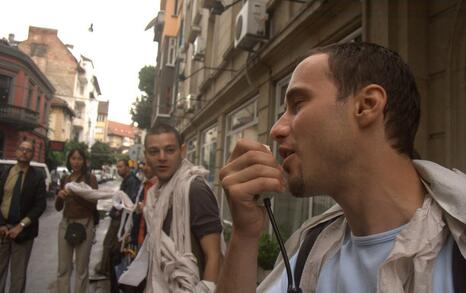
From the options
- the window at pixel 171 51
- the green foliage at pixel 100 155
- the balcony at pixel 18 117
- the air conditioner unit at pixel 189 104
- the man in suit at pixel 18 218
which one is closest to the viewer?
the man in suit at pixel 18 218

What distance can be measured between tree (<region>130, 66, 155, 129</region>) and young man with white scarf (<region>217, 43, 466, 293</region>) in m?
47.9

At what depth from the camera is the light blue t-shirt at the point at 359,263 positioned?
1.28m

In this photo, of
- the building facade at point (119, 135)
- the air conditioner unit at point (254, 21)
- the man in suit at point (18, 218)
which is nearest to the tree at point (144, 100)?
the air conditioner unit at point (254, 21)

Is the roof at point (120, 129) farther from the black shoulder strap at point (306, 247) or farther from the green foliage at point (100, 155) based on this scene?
the black shoulder strap at point (306, 247)

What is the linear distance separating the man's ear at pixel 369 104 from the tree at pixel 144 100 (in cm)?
4801

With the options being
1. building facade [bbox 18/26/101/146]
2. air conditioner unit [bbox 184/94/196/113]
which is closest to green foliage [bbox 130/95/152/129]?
building facade [bbox 18/26/101/146]

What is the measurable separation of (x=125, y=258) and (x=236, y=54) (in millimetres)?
6922

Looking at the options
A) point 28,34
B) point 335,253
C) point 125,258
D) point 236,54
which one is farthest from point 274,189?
point 28,34

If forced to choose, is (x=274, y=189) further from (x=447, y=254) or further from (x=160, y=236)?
(x=160, y=236)

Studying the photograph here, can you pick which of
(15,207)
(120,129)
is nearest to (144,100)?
(15,207)

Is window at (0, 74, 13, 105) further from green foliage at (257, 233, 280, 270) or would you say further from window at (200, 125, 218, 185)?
green foliage at (257, 233, 280, 270)

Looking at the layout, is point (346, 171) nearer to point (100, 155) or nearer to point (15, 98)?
point (15, 98)

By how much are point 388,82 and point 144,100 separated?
4911 centimetres

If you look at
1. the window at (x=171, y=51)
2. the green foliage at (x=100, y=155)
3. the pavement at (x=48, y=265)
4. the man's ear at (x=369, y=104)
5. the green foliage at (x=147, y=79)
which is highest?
the green foliage at (x=147, y=79)
